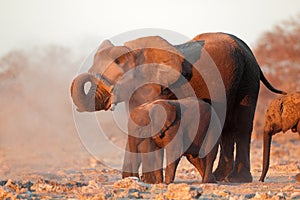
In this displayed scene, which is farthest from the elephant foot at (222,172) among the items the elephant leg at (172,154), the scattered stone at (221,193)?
the scattered stone at (221,193)

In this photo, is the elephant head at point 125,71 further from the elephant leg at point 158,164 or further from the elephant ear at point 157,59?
the elephant leg at point 158,164

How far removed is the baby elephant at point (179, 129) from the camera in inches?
269

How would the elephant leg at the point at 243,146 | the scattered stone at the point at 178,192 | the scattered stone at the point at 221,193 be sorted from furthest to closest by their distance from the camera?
1. the elephant leg at the point at 243,146
2. the scattered stone at the point at 221,193
3. the scattered stone at the point at 178,192

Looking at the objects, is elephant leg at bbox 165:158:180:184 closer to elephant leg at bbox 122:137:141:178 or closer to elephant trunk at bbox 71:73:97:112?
elephant leg at bbox 122:137:141:178

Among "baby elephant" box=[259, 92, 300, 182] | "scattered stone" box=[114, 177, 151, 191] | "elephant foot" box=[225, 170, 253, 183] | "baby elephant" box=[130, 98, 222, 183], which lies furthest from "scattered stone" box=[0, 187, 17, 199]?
"baby elephant" box=[259, 92, 300, 182]

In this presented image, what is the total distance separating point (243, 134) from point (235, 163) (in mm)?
332

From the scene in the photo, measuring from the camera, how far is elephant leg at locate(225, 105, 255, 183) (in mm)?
8445

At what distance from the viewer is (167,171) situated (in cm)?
688

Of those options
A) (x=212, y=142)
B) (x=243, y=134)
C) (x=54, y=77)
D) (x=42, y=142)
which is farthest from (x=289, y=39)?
(x=212, y=142)

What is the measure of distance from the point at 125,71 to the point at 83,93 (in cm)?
44

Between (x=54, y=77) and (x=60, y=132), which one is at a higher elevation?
(x=54, y=77)

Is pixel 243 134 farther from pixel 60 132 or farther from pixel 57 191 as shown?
pixel 60 132

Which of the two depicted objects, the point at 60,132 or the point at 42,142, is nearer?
the point at 42,142

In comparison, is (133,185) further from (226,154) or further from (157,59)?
(226,154)
